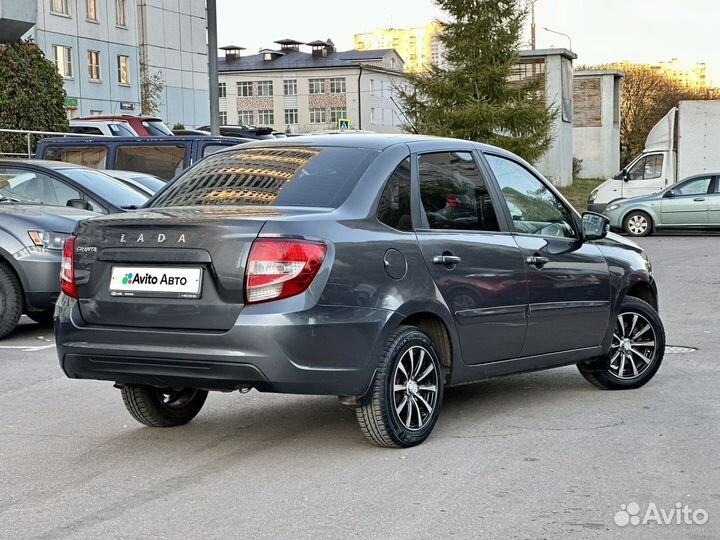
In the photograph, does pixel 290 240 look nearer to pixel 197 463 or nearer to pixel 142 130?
pixel 197 463

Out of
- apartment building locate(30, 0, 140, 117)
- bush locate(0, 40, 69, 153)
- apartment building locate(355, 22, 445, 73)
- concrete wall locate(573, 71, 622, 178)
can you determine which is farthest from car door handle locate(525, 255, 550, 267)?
apartment building locate(355, 22, 445, 73)

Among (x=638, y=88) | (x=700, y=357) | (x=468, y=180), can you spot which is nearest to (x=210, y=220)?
(x=468, y=180)

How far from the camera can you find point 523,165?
24.5 ft

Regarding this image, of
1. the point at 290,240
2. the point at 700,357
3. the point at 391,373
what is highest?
the point at 290,240

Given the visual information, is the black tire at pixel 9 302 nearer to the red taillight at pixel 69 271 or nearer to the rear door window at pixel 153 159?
the red taillight at pixel 69 271

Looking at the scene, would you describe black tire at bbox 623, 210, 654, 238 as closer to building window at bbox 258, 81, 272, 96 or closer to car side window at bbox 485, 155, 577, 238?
car side window at bbox 485, 155, 577, 238

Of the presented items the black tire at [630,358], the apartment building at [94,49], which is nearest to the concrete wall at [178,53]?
the apartment building at [94,49]

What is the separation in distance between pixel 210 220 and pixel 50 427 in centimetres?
205

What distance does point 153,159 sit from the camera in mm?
17031

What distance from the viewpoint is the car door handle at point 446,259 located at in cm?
634

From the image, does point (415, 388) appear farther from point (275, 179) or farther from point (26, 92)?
point (26, 92)

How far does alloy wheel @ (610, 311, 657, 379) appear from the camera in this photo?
7.96m

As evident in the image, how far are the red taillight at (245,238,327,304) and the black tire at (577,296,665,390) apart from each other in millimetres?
3008

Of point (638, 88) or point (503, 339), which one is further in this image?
point (638, 88)
